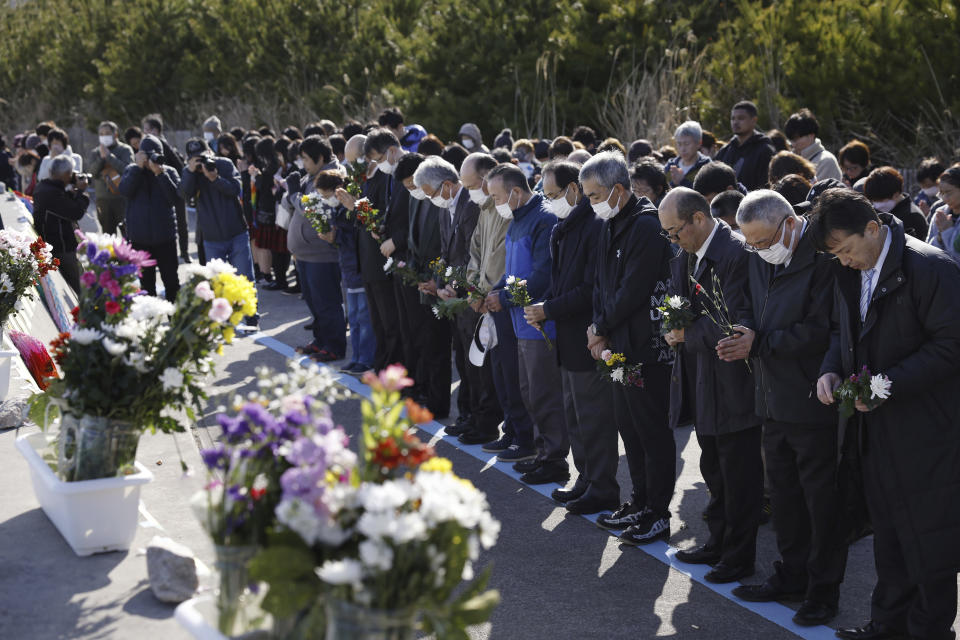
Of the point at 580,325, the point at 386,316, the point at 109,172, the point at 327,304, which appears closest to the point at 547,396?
the point at 580,325

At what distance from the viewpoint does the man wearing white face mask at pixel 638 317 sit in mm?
6902

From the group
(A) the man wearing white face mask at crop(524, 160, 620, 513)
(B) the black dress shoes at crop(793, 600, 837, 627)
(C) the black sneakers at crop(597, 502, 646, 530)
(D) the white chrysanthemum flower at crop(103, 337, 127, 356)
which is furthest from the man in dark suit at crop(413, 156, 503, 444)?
(D) the white chrysanthemum flower at crop(103, 337, 127, 356)

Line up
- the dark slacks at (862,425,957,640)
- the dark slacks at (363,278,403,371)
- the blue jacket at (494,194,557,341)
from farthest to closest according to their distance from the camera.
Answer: the dark slacks at (363,278,403,371)
the blue jacket at (494,194,557,341)
the dark slacks at (862,425,957,640)

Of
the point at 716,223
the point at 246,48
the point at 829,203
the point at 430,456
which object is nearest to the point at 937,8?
Result: the point at 716,223

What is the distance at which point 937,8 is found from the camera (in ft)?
44.6

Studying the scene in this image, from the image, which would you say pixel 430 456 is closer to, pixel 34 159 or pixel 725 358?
pixel 725 358

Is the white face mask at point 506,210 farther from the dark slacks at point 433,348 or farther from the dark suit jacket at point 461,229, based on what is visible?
the dark slacks at point 433,348

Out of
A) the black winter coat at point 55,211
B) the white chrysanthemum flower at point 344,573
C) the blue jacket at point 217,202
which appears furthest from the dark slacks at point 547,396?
the black winter coat at point 55,211

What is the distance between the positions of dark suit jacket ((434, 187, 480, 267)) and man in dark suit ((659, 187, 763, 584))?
9.83 feet

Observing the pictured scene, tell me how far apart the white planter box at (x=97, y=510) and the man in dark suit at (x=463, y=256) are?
13.8ft

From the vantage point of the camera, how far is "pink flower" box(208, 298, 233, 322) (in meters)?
4.75

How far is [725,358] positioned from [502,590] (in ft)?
5.96

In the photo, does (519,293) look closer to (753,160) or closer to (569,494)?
(569,494)

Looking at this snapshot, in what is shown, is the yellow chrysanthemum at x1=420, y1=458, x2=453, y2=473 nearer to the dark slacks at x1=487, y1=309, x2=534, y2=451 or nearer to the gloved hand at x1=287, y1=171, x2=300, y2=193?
the dark slacks at x1=487, y1=309, x2=534, y2=451
